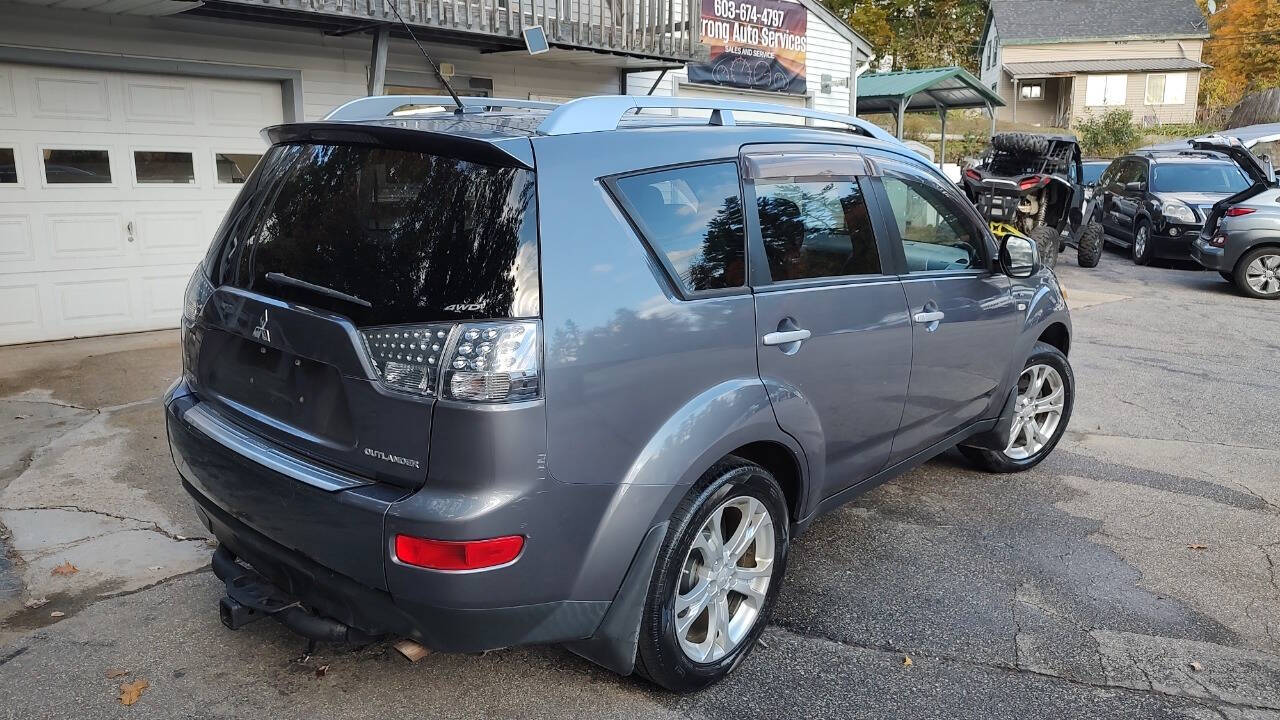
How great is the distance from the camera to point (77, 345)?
8.12 m

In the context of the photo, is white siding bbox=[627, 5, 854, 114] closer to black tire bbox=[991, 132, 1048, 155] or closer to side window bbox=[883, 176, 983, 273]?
black tire bbox=[991, 132, 1048, 155]

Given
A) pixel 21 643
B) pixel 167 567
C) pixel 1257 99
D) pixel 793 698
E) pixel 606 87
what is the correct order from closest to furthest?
pixel 793 698 → pixel 21 643 → pixel 167 567 → pixel 606 87 → pixel 1257 99

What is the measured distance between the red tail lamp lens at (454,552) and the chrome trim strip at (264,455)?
0.23m

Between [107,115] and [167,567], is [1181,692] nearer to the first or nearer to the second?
[167,567]

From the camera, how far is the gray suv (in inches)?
96.3

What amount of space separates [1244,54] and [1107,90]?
9.47 meters

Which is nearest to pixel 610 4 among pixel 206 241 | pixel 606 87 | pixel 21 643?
pixel 606 87

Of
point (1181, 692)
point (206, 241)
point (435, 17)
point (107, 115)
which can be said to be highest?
point (435, 17)

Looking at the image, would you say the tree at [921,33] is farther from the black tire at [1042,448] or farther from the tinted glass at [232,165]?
the black tire at [1042,448]

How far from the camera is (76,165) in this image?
8.18m

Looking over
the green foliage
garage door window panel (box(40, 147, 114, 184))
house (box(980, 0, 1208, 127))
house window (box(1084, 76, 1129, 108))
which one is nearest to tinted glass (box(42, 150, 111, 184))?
garage door window panel (box(40, 147, 114, 184))

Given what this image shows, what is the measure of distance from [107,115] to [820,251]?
286 inches

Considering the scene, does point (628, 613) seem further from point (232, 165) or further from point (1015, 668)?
point (232, 165)

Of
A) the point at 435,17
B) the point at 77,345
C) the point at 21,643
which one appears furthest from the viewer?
the point at 435,17
